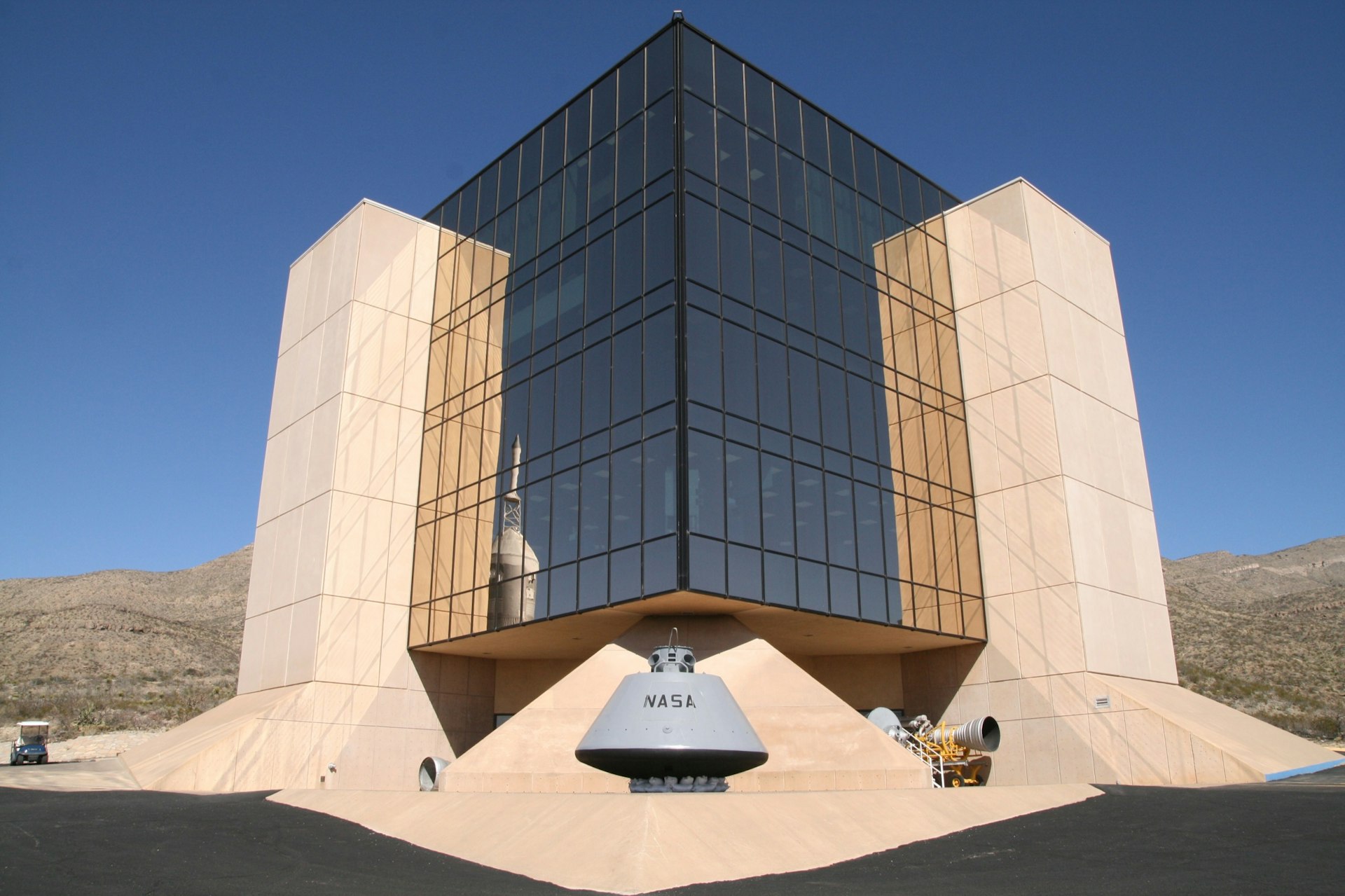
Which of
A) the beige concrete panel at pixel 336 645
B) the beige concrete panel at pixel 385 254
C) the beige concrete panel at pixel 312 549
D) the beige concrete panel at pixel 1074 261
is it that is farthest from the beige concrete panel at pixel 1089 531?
the beige concrete panel at pixel 385 254

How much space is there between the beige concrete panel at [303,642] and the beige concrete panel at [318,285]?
12122mm

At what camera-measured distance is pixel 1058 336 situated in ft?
126

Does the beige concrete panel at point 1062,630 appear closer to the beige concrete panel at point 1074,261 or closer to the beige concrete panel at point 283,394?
the beige concrete panel at point 1074,261

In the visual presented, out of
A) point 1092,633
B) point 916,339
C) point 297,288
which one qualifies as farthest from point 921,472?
point 297,288

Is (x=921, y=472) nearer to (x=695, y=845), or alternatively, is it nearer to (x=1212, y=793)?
(x=1212, y=793)

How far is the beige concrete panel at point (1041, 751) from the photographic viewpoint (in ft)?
109

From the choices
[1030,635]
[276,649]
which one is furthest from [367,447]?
[1030,635]

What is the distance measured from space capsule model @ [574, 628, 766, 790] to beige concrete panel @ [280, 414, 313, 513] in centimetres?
2380

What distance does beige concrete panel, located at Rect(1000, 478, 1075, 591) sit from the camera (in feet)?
115

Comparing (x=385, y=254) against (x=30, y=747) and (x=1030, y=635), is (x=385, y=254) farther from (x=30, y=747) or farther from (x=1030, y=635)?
(x=1030, y=635)

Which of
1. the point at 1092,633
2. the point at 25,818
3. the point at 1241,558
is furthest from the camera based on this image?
the point at 1241,558

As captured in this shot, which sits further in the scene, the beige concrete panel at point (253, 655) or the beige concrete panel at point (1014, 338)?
the beige concrete panel at point (253, 655)

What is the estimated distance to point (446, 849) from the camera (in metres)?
16.5

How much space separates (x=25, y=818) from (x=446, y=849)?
918 centimetres
